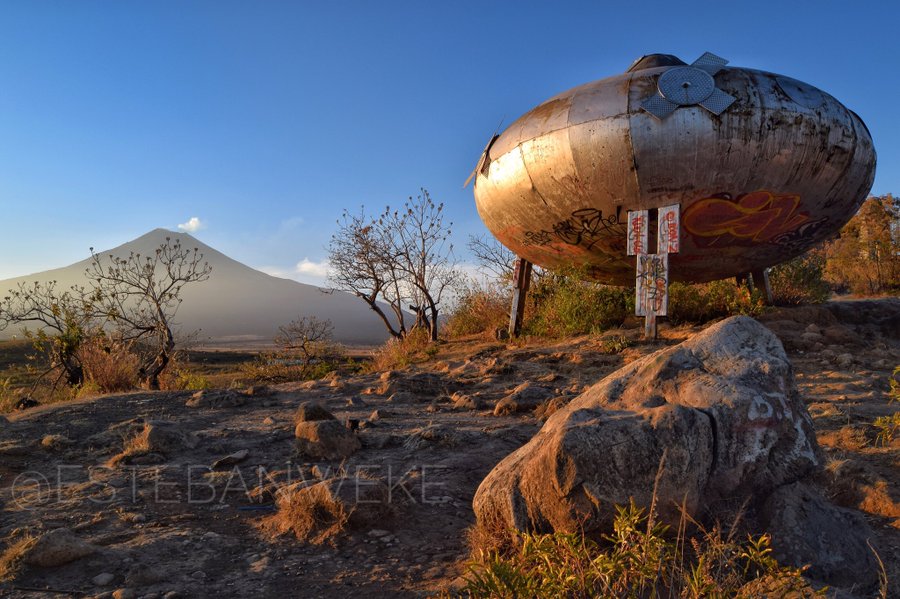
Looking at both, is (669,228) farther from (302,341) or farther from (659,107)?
(302,341)

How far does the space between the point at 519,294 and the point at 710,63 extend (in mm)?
5188

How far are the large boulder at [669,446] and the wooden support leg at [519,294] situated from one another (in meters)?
7.88

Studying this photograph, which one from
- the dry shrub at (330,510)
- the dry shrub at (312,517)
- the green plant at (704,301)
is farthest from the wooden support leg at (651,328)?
the dry shrub at (312,517)

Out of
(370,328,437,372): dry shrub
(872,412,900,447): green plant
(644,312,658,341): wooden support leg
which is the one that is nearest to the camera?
(872,412,900,447): green plant

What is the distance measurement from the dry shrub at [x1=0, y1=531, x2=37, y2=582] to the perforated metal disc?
26.0ft

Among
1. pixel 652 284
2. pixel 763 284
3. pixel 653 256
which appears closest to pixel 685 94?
pixel 653 256

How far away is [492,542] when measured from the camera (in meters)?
2.40

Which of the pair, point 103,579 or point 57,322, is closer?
point 103,579

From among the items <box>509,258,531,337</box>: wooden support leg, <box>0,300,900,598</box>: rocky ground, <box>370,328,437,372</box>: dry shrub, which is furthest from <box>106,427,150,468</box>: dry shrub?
<box>509,258,531,337</box>: wooden support leg

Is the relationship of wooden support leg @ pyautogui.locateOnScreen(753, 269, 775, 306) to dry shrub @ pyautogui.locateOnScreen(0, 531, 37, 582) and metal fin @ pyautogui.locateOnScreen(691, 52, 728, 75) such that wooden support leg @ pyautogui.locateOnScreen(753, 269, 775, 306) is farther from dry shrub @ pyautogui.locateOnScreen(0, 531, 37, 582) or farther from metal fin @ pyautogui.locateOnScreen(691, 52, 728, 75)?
dry shrub @ pyautogui.locateOnScreen(0, 531, 37, 582)

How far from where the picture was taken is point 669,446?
2277 millimetres

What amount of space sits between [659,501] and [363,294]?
1524 centimetres

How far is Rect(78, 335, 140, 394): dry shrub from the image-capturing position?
8.45 m

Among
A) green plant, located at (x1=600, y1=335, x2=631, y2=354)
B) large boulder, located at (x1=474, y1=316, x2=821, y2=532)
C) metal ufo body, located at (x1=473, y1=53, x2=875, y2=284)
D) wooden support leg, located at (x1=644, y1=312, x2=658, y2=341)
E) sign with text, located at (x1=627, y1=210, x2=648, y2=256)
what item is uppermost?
metal ufo body, located at (x1=473, y1=53, x2=875, y2=284)
